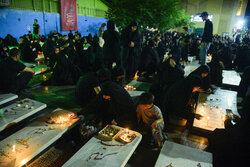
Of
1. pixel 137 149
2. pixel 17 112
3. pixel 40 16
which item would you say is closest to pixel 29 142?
pixel 17 112

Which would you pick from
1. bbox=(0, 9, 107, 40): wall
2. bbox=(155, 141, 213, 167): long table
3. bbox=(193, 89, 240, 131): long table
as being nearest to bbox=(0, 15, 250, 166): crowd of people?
bbox=(193, 89, 240, 131): long table

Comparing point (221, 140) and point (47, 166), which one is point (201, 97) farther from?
point (47, 166)

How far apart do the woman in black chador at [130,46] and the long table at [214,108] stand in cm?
A: 311

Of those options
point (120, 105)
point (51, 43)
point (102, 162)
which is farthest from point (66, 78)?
point (102, 162)

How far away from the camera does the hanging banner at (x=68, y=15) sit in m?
18.0

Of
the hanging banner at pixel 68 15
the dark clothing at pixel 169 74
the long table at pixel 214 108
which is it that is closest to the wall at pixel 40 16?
the hanging banner at pixel 68 15

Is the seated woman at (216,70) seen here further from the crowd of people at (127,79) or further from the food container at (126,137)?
the food container at (126,137)

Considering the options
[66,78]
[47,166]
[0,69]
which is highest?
[0,69]

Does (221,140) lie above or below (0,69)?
below

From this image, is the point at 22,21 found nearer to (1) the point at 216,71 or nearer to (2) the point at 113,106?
(2) the point at 113,106

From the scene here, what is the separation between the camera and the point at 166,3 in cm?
883

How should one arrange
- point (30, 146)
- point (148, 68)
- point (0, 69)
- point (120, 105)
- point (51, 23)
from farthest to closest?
point (51, 23)
point (148, 68)
point (0, 69)
point (120, 105)
point (30, 146)

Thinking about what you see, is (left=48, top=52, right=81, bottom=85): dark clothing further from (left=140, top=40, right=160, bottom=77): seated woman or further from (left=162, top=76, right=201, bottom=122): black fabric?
(left=162, top=76, right=201, bottom=122): black fabric

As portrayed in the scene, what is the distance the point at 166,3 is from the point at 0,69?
7.61m
